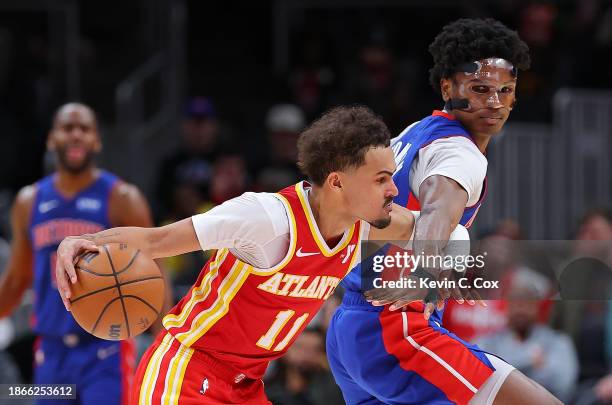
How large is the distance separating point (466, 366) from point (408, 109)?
6.15 meters

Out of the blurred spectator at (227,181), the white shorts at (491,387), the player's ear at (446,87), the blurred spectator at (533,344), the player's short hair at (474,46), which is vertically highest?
the player's short hair at (474,46)

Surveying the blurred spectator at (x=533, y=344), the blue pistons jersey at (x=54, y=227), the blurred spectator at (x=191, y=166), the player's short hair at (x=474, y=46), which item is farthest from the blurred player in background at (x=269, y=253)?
the blurred spectator at (x=191, y=166)

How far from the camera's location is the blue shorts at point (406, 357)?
14.6 ft

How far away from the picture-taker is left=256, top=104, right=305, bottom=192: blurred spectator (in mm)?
9539

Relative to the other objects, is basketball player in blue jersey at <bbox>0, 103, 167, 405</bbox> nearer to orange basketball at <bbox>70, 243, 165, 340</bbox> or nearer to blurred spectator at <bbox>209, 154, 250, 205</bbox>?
orange basketball at <bbox>70, 243, 165, 340</bbox>

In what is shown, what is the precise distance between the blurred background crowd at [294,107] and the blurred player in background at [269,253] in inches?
108

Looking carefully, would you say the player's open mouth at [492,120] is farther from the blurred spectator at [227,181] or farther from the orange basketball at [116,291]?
the blurred spectator at [227,181]

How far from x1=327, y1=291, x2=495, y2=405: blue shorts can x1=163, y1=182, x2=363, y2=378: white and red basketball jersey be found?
28cm

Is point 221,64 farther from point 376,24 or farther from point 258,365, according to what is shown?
point 258,365

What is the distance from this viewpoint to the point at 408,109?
1041cm

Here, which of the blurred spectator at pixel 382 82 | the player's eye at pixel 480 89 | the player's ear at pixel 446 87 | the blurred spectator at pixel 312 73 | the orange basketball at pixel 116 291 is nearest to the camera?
the orange basketball at pixel 116 291

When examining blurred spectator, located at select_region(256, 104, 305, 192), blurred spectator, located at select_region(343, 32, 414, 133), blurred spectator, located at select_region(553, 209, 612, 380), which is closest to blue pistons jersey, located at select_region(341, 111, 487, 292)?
blurred spectator, located at select_region(553, 209, 612, 380)

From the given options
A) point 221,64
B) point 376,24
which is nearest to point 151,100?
point 221,64

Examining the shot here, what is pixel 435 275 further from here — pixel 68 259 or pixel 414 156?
pixel 68 259
